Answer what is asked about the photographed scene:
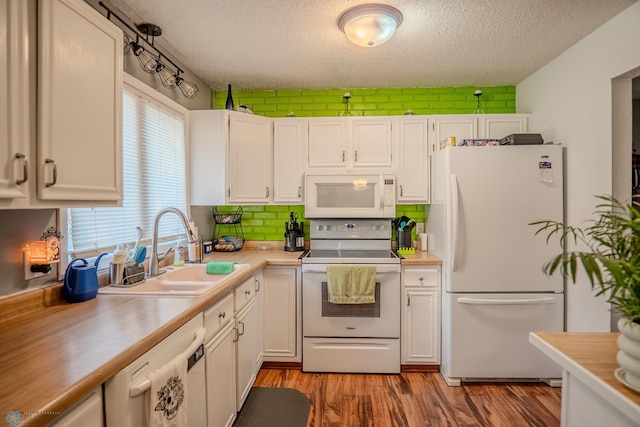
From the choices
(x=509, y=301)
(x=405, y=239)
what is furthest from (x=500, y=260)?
(x=405, y=239)

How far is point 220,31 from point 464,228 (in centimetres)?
216

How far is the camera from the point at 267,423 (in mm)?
2049

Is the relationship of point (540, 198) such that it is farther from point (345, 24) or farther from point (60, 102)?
point (60, 102)

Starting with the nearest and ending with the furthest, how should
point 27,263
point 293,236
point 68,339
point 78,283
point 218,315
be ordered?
point 68,339
point 27,263
point 78,283
point 218,315
point 293,236

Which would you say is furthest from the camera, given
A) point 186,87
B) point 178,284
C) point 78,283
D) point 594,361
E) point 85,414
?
point 186,87

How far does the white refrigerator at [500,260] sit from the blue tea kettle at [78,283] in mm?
2218

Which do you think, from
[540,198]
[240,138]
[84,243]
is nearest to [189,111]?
[240,138]

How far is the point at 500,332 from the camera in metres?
2.46

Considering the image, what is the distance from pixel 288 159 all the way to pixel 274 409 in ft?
6.51

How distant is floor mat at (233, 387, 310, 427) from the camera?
6.75 ft

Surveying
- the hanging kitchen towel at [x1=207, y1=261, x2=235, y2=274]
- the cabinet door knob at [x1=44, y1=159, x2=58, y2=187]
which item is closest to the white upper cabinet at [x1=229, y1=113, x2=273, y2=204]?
the hanging kitchen towel at [x1=207, y1=261, x2=235, y2=274]

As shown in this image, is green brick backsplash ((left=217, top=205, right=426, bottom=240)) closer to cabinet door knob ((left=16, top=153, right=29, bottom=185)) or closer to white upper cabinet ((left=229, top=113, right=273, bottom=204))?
white upper cabinet ((left=229, top=113, right=273, bottom=204))

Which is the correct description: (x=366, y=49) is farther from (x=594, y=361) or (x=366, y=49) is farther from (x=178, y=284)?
(x=594, y=361)

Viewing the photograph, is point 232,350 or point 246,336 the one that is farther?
point 246,336
